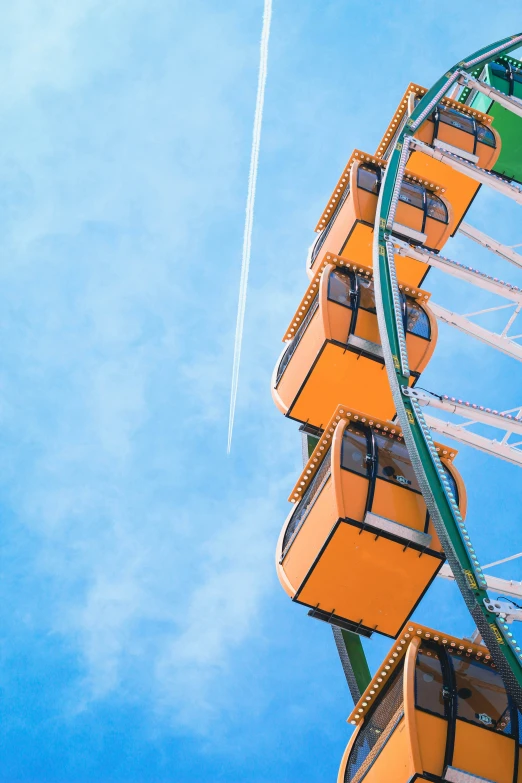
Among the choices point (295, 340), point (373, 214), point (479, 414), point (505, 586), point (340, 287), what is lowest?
point (505, 586)

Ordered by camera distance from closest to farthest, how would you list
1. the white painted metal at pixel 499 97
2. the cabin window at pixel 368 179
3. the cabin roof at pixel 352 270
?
1. the cabin roof at pixel 352 270
2. the cabin window at pixel 368 179
3. the white painted metal at pixel 499 97

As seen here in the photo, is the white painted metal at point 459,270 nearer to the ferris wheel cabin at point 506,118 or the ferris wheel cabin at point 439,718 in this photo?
the ferris wheel cabin at point 439,718

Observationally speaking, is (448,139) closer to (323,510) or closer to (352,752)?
(323,510)

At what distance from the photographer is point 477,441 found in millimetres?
15906

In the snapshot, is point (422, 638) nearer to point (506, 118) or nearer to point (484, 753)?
point (484, 753)

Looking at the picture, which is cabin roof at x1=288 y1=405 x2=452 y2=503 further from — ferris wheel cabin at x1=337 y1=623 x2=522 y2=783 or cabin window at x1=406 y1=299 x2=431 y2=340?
cabin window at x1=406 y1=299 x2=431 y2=340

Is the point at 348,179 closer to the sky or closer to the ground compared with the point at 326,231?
closer to the ground

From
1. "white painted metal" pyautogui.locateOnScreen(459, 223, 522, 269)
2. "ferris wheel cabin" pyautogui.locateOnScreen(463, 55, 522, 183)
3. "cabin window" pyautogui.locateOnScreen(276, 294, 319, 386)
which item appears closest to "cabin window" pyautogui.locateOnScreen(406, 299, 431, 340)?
"cabin window" pyautogui.locateOnScreen(276, 294, 319, 386)

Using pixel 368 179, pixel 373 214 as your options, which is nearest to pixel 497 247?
pixel 373 214

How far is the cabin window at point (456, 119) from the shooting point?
83.0ft

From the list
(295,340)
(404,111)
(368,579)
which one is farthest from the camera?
(404,111)

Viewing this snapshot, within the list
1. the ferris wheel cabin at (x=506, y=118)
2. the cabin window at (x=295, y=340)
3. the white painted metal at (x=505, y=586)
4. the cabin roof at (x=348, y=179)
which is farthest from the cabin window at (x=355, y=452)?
the ferris wheel cabin at (x=506, y=118)

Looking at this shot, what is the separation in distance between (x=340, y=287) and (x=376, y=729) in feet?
28.5

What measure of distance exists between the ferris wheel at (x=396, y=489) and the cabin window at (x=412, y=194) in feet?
0.14
